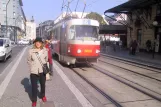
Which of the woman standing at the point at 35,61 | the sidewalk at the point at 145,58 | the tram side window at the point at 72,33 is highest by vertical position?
the tram side window at the point at 72,33

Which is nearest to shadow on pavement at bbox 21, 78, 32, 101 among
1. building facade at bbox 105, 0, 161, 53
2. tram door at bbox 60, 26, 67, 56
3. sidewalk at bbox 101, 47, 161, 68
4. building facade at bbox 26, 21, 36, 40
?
tram door at bbox 60, 26, 67, 56

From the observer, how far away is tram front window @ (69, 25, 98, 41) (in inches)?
617

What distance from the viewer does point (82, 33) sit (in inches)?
621

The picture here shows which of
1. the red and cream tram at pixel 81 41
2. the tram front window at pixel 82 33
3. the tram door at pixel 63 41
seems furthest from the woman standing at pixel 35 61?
the tram door at pixel 63 41

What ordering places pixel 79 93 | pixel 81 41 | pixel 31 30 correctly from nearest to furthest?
1. pixel 79 93
2. pixel 81 41
3. pixel 31 30

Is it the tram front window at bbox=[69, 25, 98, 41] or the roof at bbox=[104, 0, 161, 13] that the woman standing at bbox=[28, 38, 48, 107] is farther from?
the roof at bbox=[104, 0, 161, 13]

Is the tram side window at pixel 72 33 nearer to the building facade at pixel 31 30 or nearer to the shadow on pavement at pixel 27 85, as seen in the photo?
the shadow on pavement at pixel 27 85

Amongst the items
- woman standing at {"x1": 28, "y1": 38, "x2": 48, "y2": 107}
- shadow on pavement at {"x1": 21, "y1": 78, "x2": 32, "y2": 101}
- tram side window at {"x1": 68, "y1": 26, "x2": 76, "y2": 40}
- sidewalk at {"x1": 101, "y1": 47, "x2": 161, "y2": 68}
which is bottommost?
sidewalk at {"x1": 101, "y1": 47, "x2": 161, "y2": 68}

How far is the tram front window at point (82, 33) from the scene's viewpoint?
15.7m

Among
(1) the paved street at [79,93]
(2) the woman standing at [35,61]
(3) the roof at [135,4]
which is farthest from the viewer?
(3) the roof at [135,4]

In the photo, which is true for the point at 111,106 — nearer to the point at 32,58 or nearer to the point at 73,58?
the point at 32,58

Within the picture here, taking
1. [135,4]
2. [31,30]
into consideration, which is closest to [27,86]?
[135,4]

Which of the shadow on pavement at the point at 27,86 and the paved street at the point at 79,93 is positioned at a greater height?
the shadow on pavement at the point at 27,86

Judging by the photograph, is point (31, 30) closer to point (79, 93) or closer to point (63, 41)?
point (63, 41)
